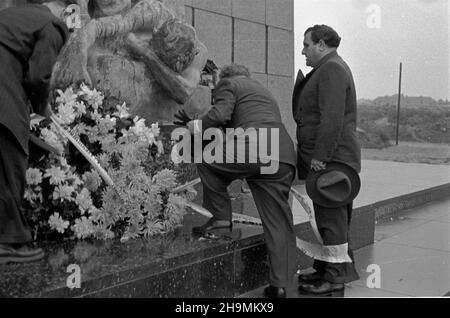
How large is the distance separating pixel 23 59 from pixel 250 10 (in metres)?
5.39

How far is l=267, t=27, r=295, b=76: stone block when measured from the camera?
8.62 meters

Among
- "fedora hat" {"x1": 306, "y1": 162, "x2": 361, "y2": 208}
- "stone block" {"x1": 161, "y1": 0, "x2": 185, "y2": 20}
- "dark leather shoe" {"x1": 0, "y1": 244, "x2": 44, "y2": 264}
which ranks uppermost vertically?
"stone block" {"x1": 161, "y1": 0, "x2": 185, "y2": 20}

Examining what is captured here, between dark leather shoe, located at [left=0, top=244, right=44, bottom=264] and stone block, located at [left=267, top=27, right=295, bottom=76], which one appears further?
stone block, located at [left=267, top=27, right=295, bottom=76]

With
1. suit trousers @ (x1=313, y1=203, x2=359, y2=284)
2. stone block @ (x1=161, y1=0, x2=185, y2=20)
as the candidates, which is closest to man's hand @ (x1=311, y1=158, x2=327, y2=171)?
suit trousers @ (x1=313, y1=203, x2=359, y2=284)

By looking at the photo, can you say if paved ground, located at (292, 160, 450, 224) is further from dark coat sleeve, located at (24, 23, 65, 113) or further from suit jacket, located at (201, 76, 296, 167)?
dark coat sleeve, located at (24, 23, 65, 113)

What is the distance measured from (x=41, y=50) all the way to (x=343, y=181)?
2.21m

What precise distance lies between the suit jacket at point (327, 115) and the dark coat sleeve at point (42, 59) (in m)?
1.79

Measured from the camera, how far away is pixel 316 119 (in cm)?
396

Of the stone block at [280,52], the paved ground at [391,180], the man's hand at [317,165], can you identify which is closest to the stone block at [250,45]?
the stone block at [280,52]

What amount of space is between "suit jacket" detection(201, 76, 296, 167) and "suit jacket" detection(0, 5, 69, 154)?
120cm

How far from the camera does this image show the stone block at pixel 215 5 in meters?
7.09

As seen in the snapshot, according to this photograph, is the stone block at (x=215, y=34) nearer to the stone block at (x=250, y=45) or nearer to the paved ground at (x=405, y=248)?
the stone block at (x=250, y=45)
